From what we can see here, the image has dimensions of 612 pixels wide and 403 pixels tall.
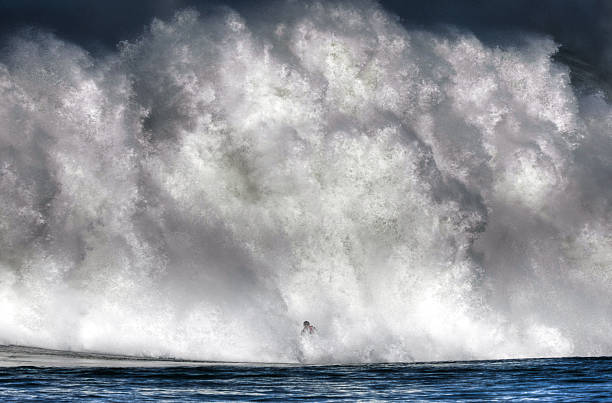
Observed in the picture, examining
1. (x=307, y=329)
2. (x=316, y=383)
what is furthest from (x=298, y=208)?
(x=316, y=383)

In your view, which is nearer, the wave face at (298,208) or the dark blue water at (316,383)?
the dark blue water at (316,383)

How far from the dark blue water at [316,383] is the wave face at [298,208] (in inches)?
124

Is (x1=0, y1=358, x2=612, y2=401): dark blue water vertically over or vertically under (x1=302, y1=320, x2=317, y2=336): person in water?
under

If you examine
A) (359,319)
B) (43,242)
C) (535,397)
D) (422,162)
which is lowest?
(535,397)

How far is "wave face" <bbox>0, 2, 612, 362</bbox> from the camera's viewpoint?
24.9 metres

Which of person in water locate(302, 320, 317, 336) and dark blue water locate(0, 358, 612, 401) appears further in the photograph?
person in water locate(302, 320, 317, 336)

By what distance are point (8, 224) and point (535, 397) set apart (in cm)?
1479

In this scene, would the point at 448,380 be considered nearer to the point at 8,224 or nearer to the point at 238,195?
the point at 238,195

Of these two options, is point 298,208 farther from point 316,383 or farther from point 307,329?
point 316,383

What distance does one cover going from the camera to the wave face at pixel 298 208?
24906mm

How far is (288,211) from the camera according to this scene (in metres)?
26.6

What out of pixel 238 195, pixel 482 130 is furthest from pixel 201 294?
pixel 482 130

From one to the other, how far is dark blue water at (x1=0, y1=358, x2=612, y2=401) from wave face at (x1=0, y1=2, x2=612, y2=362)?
10.3 ft

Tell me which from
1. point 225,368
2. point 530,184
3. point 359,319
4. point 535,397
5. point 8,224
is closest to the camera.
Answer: point 535,397
